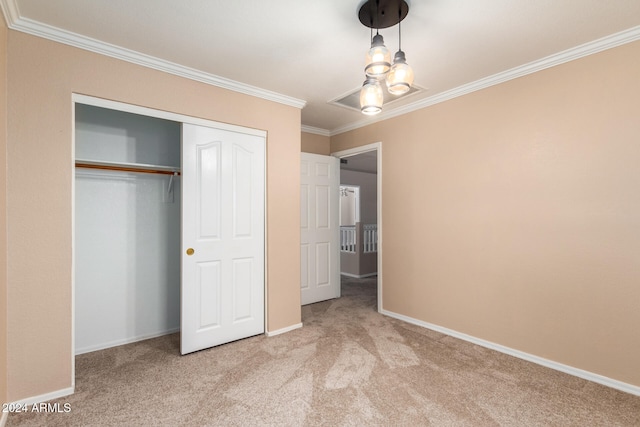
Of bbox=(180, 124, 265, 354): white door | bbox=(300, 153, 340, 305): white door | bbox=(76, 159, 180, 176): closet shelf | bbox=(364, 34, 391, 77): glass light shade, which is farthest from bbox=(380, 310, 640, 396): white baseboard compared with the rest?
bbox=(76, 159, 180, 176): closet shelf

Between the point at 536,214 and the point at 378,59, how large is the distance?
74.9 inches

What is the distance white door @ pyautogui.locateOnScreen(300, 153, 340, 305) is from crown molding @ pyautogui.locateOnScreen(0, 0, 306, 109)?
1314 millimetres

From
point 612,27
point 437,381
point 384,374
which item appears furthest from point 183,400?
point 612,27

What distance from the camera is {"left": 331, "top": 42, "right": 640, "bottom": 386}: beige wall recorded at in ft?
7.25

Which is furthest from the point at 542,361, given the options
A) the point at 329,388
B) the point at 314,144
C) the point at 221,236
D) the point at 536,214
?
the point at 314,144

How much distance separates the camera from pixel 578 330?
238 centimetres

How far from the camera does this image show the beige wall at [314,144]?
176 inches

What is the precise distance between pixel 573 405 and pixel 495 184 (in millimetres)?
1710

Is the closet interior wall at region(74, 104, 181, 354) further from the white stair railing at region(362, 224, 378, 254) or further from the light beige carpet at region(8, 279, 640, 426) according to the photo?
the white stair railing at region(362, 224, 378, 254)

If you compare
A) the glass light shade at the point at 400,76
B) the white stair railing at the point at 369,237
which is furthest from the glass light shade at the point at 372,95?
the white stair railing at the point at 369,237

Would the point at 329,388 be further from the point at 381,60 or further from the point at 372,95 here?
the point at 381,60

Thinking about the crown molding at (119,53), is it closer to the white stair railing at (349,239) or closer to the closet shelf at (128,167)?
the closet shelf at (128,167)

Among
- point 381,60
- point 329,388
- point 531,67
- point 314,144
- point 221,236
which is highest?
point 531,67

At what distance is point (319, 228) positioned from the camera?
445cm
